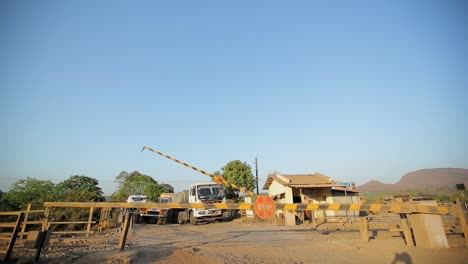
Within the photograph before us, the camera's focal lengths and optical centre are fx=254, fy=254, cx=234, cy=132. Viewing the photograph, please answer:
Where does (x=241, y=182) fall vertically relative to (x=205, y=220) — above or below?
above

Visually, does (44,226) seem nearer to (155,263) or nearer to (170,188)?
(155,263)

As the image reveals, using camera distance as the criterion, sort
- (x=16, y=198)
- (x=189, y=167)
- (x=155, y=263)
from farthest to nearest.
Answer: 1. (x=189, y=167)
2. (x=16, y=198)
3. (x=155, y=263)

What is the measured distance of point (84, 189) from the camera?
3919 centimetres

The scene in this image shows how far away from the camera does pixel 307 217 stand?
2217cm

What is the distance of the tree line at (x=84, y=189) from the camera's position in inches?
803

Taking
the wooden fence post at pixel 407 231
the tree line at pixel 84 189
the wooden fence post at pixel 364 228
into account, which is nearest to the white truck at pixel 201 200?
the tree line at pixel 84 189

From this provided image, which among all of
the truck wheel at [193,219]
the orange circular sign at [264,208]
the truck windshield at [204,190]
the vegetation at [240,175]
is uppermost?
the vegetation at [240,175]

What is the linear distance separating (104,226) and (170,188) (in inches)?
2043

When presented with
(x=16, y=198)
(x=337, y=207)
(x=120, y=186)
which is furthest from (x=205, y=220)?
(x=120, y=186)

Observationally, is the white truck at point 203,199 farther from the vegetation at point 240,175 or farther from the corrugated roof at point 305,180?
the vegetation at point 240,175

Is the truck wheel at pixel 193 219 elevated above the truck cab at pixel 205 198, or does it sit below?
below

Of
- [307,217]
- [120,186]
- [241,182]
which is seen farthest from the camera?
[120,186]

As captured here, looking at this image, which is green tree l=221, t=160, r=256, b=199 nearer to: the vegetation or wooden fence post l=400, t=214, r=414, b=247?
the vegetation

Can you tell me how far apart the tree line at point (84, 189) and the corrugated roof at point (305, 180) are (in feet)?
44.0
